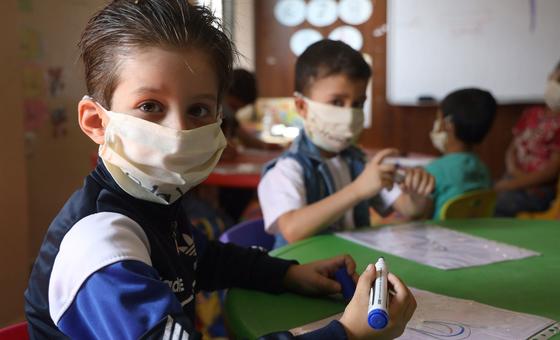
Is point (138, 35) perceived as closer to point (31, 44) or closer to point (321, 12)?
point (31, 44)

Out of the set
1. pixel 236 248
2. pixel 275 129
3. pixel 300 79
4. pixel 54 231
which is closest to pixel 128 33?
pixel 54 231

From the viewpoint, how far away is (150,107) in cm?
72

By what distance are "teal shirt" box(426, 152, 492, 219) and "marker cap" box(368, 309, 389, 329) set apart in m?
1.44

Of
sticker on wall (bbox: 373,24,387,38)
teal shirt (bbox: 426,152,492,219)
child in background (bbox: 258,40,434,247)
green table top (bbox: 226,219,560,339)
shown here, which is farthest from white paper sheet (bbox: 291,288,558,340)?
sticker on wall (bbox: 373,24,387,38)

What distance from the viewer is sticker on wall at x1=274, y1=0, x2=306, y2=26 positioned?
4.43 metres

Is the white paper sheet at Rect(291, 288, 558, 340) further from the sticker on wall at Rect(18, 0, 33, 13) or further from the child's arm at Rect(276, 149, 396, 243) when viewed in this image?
the sticker on wall at Rect(18, 0, 33, 13)

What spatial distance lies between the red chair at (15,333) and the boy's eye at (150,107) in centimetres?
32

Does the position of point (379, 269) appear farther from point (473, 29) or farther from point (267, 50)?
point (267, 50)

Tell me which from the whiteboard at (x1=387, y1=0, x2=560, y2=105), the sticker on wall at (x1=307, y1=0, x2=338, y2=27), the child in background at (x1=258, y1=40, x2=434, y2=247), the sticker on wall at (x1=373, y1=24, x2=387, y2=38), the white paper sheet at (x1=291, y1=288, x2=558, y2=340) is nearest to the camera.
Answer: the white paper sheet at (x1=291, y1=288, x2=558, y2=340)

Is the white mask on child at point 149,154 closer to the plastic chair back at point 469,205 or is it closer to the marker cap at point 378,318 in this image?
the marker cap at point 378,318

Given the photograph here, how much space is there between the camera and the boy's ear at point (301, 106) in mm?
1467

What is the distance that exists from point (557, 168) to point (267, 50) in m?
2.45

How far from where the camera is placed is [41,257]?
0.68m

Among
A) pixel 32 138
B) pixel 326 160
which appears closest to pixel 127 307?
pixel 326 160
